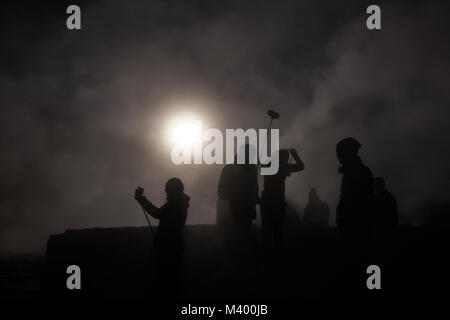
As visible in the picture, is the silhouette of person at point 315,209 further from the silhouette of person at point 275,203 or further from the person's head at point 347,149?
the person's head at point 347,149

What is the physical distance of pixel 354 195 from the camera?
229 inches

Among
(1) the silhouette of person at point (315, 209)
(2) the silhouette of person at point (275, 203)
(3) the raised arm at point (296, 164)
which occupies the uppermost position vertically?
(3) the raised arm at point (296, 164)

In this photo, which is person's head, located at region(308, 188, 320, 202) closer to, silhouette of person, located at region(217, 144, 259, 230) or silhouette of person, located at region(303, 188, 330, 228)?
silhouette of person, located at region(303, 188, 330, 228)

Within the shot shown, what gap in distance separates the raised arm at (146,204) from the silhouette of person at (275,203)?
2385 mm

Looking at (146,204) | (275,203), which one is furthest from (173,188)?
(275,203)

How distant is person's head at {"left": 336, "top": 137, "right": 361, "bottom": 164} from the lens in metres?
Result: 5.98

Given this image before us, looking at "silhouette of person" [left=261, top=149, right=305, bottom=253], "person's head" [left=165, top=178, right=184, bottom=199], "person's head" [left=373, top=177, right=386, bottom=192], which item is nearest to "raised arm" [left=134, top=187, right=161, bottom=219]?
"person's head" [left=165, top=178, right=184, bottom=199]

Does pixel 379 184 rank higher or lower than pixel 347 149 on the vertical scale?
lower

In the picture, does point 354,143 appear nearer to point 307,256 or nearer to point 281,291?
point 281,291

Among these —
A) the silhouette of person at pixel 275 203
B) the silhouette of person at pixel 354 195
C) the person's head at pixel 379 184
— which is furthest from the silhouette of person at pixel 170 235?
the person's head at pixel 379 184

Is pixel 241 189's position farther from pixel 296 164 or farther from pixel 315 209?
pixel 315 209

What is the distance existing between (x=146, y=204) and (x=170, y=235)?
29.0 inches

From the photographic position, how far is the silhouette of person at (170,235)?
18.2 ft
